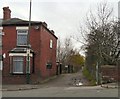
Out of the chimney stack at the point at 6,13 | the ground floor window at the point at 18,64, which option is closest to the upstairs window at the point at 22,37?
the ground floor window at the point at 18,64

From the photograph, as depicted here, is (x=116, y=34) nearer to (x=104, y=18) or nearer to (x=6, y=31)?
(x=104, y=18)

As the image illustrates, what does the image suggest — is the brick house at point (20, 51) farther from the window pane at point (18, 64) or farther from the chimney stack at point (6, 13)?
the chimney stack at point (6, 13)

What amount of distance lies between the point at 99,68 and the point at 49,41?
520 inches

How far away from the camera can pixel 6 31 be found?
3372cm

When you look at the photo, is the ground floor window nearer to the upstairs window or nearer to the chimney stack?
the upstairs window

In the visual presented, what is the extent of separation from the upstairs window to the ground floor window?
1880 mm

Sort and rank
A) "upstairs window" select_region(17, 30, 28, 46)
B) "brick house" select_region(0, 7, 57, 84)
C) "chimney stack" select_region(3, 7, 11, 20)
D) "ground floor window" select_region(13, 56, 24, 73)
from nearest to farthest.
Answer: "brick house" select_region(0, 7, 57, 84)
"ground floor window" select_region(13, 56, 24, 73)
"upstairs window" select_region(17, 30, 28, 46)
"chimney stack" select_region(3, 7, 11, 20)

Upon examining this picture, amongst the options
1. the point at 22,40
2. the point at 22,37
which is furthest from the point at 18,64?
the point at 22,37

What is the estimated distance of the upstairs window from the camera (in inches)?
1310

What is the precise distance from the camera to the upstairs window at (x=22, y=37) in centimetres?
3328

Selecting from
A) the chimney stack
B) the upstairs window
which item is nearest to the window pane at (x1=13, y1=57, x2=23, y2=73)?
the upstairs window

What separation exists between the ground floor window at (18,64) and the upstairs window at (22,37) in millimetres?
1880

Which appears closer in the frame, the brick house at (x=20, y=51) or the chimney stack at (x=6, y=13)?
the brick house at (x=20, y=51)

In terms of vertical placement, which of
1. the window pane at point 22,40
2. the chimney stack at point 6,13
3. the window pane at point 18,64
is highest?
the chimney stack at point 6,13
